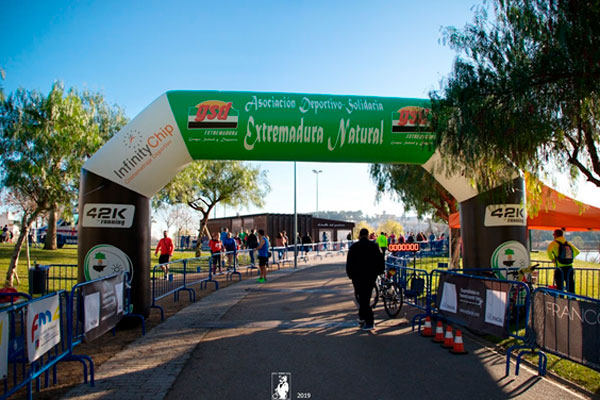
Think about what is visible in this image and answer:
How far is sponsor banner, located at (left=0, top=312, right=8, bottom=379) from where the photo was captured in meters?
4.06

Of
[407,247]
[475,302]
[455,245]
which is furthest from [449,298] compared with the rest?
[455,245]

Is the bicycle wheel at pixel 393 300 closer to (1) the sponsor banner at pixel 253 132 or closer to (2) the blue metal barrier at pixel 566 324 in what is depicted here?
(1) the sponsor banner at pixel 253 132

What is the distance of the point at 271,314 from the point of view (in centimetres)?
988

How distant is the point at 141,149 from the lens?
338 inches

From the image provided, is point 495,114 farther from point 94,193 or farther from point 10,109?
point 10,109

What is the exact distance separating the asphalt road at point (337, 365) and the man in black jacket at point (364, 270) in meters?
0.43

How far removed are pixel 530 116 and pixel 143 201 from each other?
6821 mm

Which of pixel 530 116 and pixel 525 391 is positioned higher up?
pixel 530 116

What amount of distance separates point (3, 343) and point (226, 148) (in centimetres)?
547

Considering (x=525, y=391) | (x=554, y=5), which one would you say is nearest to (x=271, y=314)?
(x=525, y=391)

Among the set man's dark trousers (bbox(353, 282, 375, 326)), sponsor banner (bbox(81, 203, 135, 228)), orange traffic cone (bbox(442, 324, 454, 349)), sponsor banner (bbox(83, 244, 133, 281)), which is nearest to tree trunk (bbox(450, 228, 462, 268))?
man's dark trousers (bbox(353, 282, 375, 326))

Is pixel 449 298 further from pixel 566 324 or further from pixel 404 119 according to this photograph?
pixel 404 119

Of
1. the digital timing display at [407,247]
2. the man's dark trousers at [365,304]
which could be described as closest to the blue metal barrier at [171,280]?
the man's dark trousers at [365,304]

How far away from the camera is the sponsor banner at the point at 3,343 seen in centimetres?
406
